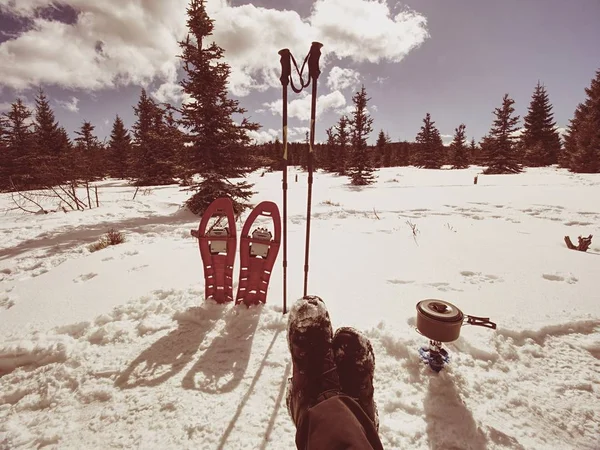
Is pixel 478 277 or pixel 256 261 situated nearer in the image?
pixel 256 261

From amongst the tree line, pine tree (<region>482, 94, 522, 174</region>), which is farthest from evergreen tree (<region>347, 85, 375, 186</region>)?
pine tree (<region>482, 94, 522, 174</region>)

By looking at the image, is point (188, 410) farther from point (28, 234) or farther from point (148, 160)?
point (148, 160)

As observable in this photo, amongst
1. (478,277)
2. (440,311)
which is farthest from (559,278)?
(440,311)

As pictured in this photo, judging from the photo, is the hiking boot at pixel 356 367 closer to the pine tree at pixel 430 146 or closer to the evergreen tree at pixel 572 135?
the evergreen tree at pixel 572 135

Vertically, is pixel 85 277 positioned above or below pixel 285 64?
below

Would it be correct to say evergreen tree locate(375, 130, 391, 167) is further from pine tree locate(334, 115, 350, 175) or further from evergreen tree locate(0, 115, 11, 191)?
evergreen tree locate(0, 115, 11, 191)

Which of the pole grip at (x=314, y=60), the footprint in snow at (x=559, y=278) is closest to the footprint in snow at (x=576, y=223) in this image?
the footprint in snow at (x=559, y=278)

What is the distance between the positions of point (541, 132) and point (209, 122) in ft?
139

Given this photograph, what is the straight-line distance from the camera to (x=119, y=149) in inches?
1326

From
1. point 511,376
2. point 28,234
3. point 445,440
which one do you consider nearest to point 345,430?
point 445,440

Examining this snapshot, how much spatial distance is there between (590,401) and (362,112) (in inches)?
1085

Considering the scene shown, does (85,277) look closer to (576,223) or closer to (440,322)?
(440,322)

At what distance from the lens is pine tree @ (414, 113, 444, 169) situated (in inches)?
1517

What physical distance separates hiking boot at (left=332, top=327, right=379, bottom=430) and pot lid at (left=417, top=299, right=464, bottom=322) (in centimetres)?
57
